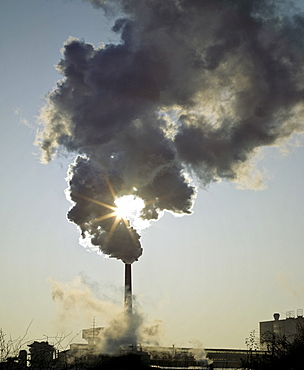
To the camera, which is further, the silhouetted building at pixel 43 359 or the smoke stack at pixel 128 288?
the smoke stack at pixel 128 288

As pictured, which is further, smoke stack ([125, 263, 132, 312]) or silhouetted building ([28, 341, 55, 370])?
smoke stack ([125, 263, 132, 312])

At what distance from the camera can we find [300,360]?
26.8 m

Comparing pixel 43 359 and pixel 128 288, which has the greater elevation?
pixel 128 288

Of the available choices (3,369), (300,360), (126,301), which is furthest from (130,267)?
(3,369)

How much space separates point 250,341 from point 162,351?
43.2m

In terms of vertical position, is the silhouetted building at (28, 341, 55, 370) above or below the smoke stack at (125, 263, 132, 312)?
below

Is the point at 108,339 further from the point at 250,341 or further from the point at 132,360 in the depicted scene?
the point at 250,341

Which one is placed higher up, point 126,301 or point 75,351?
point 126,301

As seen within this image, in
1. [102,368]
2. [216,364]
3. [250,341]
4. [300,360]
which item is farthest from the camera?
[216,364]

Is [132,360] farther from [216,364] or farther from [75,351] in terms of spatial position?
[216,364]

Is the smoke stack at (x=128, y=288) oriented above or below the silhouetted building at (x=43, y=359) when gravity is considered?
above

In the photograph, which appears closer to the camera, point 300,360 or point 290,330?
point 300,360

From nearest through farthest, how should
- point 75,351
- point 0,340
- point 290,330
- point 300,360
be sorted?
1. point 0,340
2. point 300,360
3. point 75,351
4. point 290,330

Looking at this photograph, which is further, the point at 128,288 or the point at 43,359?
the point at 128,288
